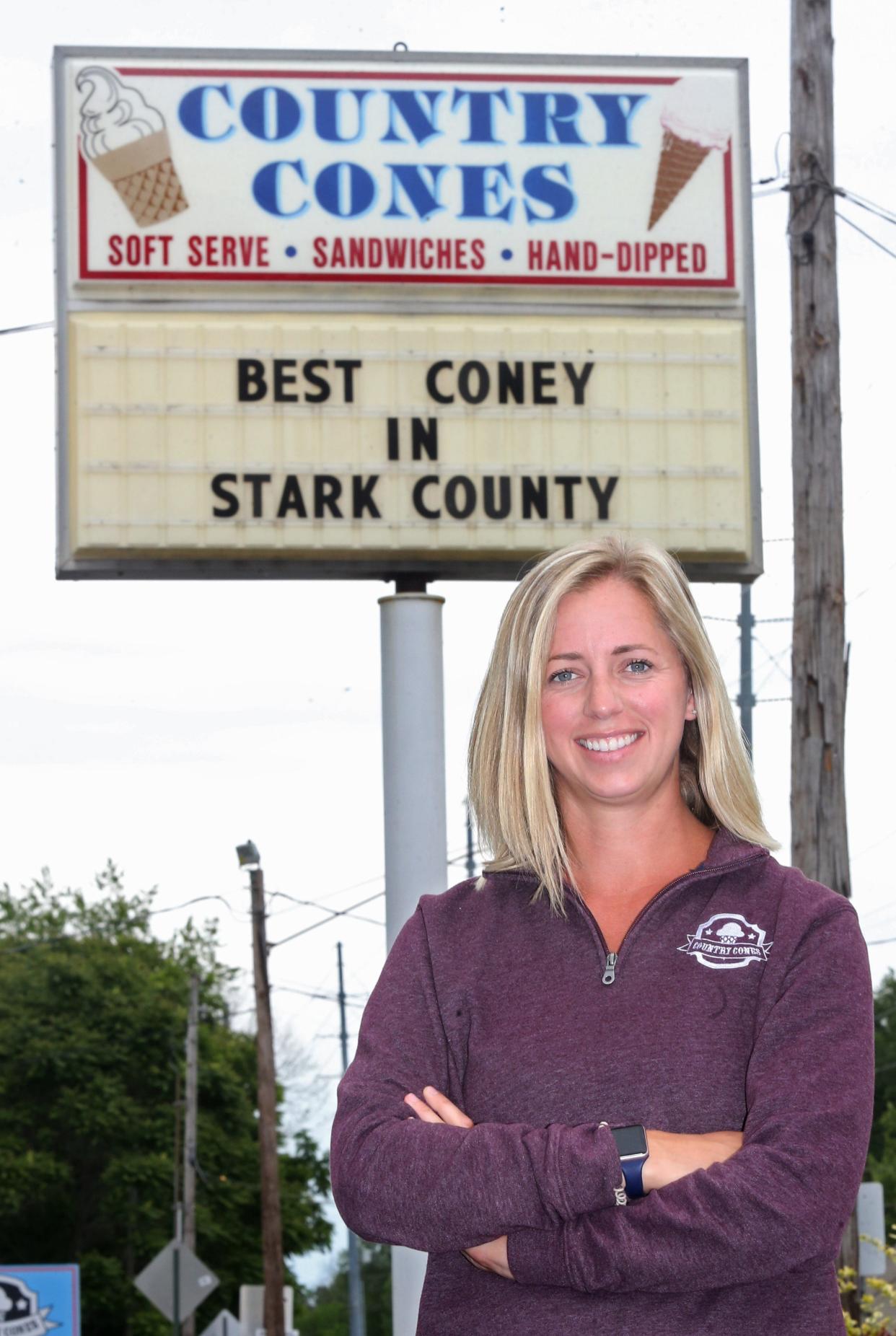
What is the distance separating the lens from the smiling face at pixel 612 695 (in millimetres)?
2941

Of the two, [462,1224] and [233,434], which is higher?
[233,434]

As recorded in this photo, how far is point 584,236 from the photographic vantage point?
31.5 ft

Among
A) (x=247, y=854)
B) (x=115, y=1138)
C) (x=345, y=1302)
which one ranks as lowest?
(x=345, y=1302)

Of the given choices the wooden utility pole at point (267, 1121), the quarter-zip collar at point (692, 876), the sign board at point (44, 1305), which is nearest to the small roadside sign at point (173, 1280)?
the wooden utility pole at point (267, 1121)

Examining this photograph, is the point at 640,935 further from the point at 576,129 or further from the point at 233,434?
the point at 576,129

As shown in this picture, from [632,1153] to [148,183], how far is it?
782cm

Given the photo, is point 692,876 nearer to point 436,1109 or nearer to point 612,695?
point 612,695

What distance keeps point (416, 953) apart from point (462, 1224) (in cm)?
49

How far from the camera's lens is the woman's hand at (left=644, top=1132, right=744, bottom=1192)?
2590 mm

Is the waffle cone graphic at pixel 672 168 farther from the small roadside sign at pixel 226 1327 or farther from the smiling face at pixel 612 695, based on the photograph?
the small roadside sign at pixel 226 1327

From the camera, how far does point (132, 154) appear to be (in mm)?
9453

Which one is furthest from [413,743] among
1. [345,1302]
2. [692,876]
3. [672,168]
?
[345,1302]

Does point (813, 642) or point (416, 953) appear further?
point (813, 642)

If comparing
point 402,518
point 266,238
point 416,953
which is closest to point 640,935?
point 416,953
